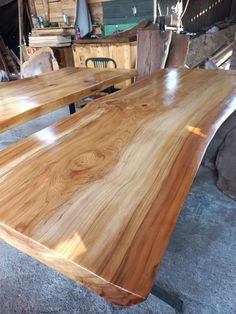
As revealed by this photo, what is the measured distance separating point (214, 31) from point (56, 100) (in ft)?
17.8

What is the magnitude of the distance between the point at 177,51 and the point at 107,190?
6.32ft

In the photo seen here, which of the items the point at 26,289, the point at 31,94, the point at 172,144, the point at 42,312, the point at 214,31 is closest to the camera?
the point at 172,144

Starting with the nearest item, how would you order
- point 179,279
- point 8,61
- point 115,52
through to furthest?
point 179,279 < point 115,52 < point 8,61

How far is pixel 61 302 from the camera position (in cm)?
119

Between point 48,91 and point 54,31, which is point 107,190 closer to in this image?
point 48,91

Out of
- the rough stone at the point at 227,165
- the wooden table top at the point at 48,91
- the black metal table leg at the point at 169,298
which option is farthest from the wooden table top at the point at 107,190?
the rough stone at the point at 227,165

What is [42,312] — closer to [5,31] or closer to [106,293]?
[106,293]

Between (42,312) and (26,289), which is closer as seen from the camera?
(42,312)

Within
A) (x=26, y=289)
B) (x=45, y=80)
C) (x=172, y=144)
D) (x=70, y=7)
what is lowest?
(x=26, y=289)

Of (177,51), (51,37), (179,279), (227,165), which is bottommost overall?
(179,279)

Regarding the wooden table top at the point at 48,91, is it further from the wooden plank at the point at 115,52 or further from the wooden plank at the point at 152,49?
the wooden plank at the point at 115,52

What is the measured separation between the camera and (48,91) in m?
1.67

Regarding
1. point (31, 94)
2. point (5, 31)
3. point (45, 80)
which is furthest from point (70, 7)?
point (31, 94)

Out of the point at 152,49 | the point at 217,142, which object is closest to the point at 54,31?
the point at 152,49
